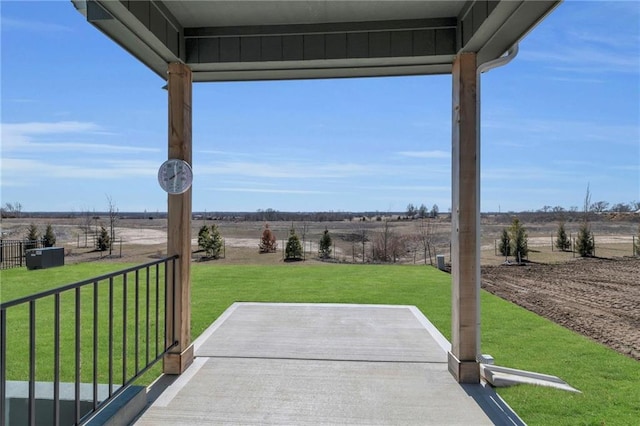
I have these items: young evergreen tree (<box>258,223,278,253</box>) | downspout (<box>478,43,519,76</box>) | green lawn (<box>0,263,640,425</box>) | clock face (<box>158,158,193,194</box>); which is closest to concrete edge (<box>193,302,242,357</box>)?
green lawn (<box>0,263,640,425</box>)

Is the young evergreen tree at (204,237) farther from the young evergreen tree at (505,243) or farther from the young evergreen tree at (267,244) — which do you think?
the young evergreen tree at (505,243)

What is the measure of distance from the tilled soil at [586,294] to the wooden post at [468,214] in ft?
6.00

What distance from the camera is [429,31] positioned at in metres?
2.87

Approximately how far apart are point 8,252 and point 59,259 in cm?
328

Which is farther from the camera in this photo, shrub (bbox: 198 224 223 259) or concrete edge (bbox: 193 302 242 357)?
shrub (bbox: 198 224 223 259)

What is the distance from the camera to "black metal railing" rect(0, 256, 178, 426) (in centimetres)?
169

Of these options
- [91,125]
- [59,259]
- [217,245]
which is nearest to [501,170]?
[217,245]

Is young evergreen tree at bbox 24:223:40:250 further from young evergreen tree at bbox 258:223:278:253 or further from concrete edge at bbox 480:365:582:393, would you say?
concrete edge at bbox 480:365:582:393

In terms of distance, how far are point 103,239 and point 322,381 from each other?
15058 millimetres

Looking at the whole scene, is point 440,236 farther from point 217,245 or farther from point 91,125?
point 91,125

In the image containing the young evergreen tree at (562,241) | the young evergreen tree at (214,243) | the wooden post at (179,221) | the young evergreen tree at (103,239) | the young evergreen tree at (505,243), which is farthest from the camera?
the young evergreen tree at (103,239)

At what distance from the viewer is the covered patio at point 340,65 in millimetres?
2619

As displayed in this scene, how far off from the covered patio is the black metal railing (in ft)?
1.03

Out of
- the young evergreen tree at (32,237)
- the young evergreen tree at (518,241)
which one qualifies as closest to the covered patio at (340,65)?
the young evergreen tree at (518,241)
